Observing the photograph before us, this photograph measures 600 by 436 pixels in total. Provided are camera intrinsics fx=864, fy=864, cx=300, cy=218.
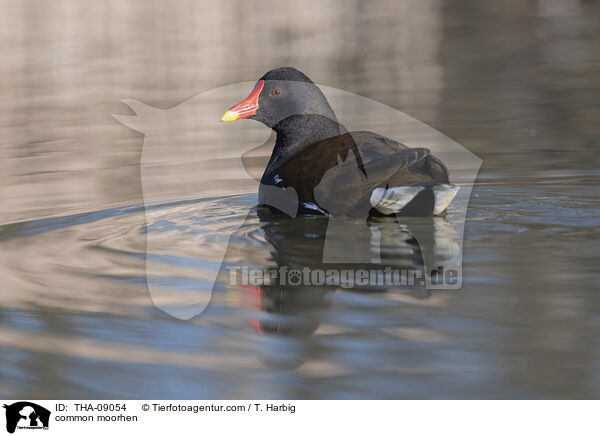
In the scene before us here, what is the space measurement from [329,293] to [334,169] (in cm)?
107

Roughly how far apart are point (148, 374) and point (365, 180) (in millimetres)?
1749

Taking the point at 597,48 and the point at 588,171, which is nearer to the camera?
the point at 588,171

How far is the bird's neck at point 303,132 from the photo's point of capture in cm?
500

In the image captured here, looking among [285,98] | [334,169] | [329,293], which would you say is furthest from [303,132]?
[329,293]

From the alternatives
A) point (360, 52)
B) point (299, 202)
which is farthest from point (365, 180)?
point (360, 52)

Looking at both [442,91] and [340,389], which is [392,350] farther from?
[442,91]

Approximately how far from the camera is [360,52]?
1175cm
